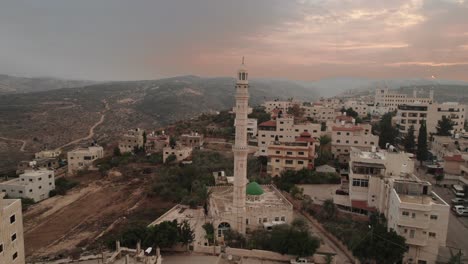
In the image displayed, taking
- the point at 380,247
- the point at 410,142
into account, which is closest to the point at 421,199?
the point at 380,247

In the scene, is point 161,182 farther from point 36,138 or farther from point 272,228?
point 36,138

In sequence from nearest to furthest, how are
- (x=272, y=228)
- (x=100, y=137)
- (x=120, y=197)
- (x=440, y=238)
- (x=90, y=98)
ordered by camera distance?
(x=440, y=238) < (x=272, y=228) < (x=120, y=197) < (x=100, y=137) < (x=90, y=98)

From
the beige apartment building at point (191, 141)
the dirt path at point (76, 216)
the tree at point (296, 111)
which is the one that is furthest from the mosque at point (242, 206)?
the tree at point (296, 111)

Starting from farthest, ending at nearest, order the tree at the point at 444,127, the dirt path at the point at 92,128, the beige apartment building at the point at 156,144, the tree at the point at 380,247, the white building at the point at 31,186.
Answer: the dirt path at the point at 92,128, the beige apartment building at the point at 156,144, the tree at the point at 444,127, the white building at the point at 31,186, the tree at the point at 380,247

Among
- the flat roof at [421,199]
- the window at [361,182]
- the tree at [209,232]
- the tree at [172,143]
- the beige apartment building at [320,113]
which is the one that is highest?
the beige apartment building at [320,113]

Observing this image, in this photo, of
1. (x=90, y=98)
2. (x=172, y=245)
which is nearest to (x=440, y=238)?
(x=172, y=245)

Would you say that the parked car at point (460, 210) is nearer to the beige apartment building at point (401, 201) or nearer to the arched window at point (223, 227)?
the beige apartment building at point (401, 201)

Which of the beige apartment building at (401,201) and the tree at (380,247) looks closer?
the tree at (380,247)
